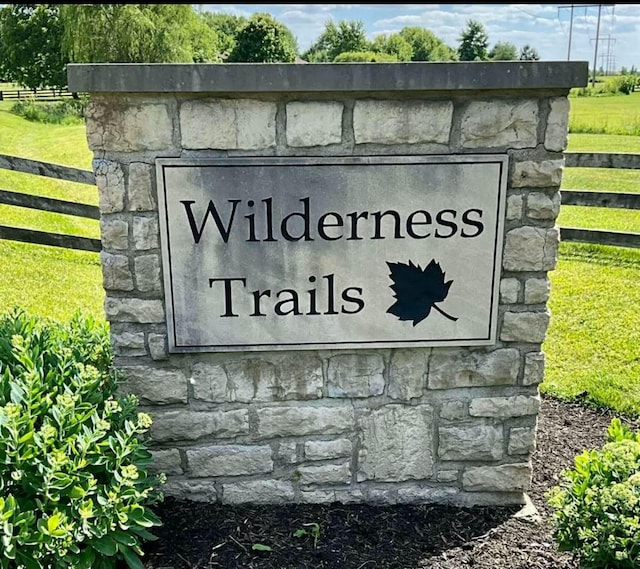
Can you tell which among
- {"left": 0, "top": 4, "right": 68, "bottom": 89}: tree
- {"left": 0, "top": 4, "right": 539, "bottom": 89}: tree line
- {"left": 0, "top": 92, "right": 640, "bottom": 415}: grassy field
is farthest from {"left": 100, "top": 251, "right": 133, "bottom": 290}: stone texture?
{"left": 0, "top": 4, "right": 68, "bottom": 89}: tree

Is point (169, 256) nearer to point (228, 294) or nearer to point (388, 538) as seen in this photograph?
point (228, 294)

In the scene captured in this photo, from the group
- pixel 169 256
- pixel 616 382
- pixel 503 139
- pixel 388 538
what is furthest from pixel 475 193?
pixel 616 382

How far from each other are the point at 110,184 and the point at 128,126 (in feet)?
0.76

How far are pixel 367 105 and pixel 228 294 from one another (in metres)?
0.91

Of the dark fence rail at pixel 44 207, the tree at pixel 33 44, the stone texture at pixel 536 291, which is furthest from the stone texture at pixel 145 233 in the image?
the tree at pixel 33 44

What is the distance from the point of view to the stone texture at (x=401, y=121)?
8.30ft

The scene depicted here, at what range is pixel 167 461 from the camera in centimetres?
287

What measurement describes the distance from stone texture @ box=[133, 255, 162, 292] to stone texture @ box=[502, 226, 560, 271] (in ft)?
4.56

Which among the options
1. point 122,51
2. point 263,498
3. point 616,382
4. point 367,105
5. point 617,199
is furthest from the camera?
point 122,51

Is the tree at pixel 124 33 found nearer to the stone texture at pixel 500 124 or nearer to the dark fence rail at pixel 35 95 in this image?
the dark fence rail at pixel 35 95

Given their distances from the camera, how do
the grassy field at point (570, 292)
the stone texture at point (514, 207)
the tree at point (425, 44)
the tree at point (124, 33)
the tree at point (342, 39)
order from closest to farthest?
1. the stone texture at point (514, 207)
2. the grassy field at point (570, 292)
3. the tree at point (124, 33)
4. the tree at point (342, 39)
5. the tree at point (425, 44)

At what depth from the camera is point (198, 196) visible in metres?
2.58

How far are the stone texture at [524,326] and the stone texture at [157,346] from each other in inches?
54.8

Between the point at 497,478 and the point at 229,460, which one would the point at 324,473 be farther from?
the point at 497,478
